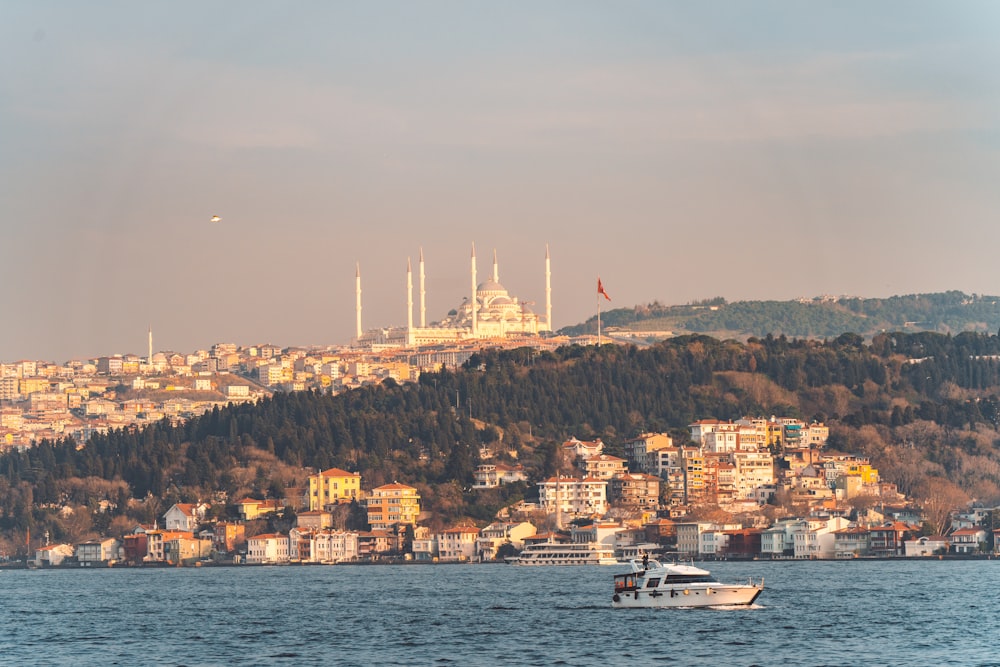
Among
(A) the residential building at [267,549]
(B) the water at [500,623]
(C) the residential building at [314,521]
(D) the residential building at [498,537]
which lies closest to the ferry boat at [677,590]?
(B) the water at [500,623]

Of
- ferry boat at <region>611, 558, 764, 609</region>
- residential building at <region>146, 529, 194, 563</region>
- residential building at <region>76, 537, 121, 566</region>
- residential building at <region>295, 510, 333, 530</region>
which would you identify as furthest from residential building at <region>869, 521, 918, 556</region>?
residential building at <region>76, 537, 121, 566</region>

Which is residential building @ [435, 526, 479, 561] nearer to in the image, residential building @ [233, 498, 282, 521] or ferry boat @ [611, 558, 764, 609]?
residential building @ [233, 498, 282, 521]

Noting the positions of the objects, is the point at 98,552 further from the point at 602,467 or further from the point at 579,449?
the point at 602,467

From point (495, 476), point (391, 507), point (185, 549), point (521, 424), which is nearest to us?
point (185, 549)

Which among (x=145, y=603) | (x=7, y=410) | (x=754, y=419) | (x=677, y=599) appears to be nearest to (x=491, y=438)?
(x=754, y=419)

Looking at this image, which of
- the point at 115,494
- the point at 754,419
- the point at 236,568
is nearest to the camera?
the point at 236,568

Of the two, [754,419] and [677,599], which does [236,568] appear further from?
[677,599]

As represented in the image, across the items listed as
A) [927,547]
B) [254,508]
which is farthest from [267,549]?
[927,547]
